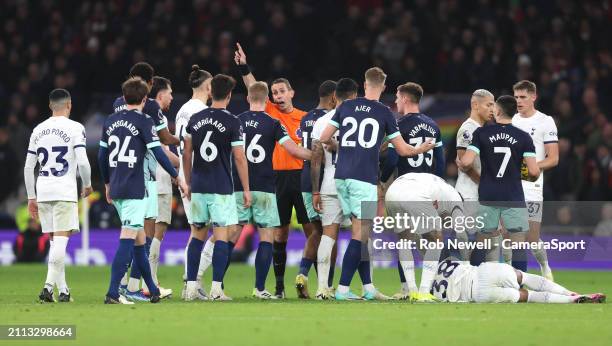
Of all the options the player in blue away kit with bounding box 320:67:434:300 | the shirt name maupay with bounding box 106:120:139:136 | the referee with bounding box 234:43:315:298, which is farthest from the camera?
the referee with bounding box 234:43:315:298

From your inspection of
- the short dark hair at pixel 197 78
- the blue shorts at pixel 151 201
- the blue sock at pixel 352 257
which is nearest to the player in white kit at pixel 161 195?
the short dark hair at pixel 197 78

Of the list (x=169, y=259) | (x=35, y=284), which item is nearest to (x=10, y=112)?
(x=169, y=259)

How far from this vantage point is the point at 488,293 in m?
13.0

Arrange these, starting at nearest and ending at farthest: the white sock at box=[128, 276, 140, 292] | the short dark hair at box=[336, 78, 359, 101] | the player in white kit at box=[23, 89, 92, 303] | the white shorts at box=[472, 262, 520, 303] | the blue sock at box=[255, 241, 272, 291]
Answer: the white shorts at box=[472, 262, 520, 303] < the player in white kit at box=[23, 89, 92, 303] < the white sock at box=[128, 276, 140, 292] < the blue sock at box=[255, 241, 272, 291] < the short dark hair at box=[336, 78, 359, 101]

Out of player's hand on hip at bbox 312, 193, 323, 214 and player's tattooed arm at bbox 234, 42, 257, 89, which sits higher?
player's tattooed arm at bbox 234, 42, 257, 89

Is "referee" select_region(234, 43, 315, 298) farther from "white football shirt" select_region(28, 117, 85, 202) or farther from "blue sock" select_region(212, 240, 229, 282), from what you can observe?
"white football shirt" select_region(28, 117, 85, 202)

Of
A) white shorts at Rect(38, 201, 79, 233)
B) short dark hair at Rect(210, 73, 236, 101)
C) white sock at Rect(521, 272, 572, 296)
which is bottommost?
white sock at Rect(521, 272, 572, 296)

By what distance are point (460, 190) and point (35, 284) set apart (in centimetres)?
602

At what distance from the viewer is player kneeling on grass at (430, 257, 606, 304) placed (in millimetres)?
12953

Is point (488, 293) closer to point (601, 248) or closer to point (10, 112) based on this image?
point (601, 248)

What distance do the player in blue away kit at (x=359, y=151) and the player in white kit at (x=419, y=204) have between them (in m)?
0.28

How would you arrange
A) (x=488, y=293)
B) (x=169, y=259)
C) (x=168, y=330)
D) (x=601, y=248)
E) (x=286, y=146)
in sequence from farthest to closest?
(x=169, y=259)
(x=601, y=248)
(x=286, y=146)
(x=488, y=293)
(x=168, y=330)

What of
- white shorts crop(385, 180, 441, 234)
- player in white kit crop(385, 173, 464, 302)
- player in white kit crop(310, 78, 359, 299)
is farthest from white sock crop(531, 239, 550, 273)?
player in white kit crop(310, 78, 359, 299)

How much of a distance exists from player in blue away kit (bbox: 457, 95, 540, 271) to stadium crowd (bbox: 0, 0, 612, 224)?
8.64m
